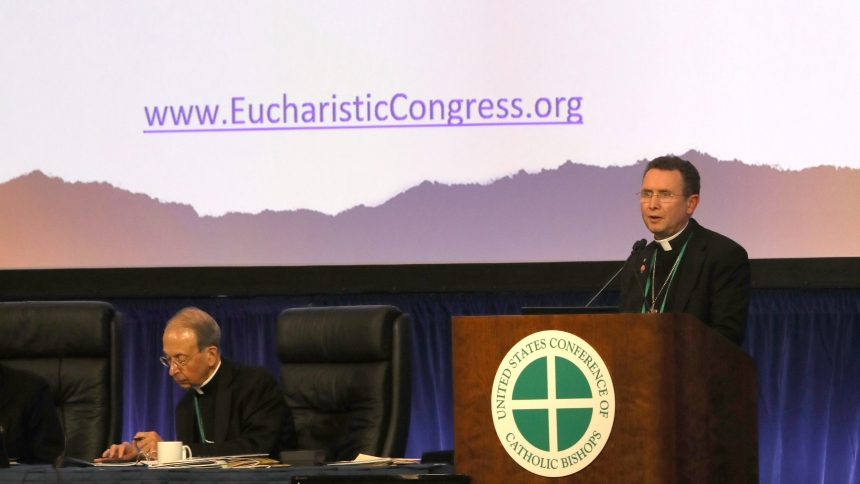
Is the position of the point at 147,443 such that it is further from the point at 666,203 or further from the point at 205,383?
the point at 666,203

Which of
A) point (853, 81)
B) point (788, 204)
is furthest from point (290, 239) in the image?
point (853, 81)

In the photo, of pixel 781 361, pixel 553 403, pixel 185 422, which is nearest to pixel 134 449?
pixel 185 422

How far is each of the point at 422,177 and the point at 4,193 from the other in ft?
6.13

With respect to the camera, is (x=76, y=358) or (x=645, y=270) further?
(x=76, y=358)

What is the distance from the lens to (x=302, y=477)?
2117 mm

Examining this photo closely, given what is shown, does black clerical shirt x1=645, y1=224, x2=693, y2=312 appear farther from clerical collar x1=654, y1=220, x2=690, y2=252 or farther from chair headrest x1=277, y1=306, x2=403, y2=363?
chair headrest x1=277, y1=306, x2=403, y2=363

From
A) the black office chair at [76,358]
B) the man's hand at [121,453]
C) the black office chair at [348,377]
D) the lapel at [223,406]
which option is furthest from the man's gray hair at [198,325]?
the man's hand at [121,453]

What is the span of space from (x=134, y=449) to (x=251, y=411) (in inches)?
20.2

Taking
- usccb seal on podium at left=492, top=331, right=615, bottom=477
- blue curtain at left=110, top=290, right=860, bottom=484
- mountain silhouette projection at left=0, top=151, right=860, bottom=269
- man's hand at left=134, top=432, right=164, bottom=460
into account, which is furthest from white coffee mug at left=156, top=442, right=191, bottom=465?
blue curtain at left=110, top=290, right=860, bottom=484

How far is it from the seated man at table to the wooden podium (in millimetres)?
1299

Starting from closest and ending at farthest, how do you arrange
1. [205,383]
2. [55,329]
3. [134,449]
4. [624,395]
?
1. [624,395]
2. [134,449]
3. [205,383]
4. [55,329]

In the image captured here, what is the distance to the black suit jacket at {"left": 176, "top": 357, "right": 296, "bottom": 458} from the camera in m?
3.31

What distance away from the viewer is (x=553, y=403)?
2.14m

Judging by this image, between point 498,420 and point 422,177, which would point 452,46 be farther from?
point 498,420
